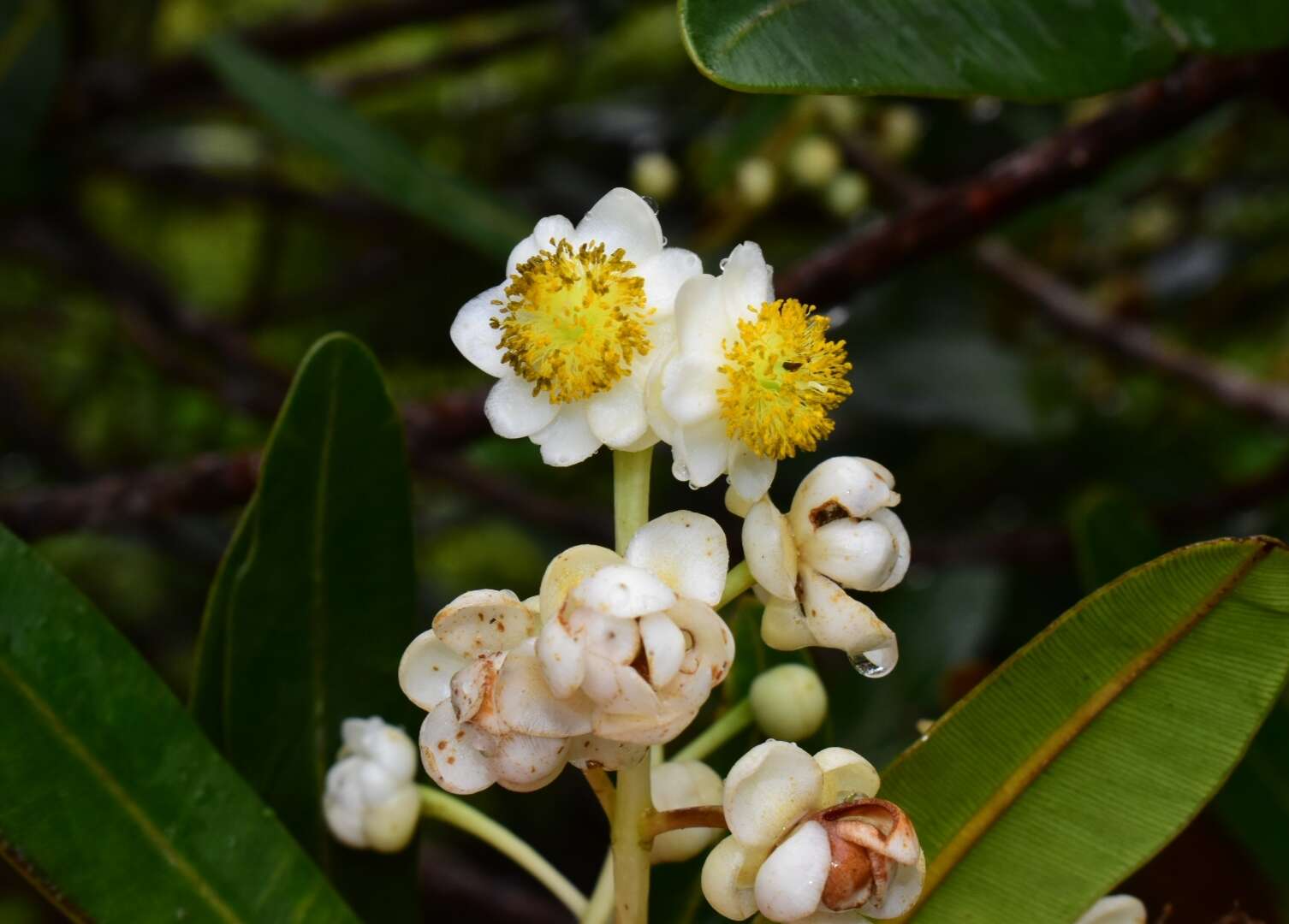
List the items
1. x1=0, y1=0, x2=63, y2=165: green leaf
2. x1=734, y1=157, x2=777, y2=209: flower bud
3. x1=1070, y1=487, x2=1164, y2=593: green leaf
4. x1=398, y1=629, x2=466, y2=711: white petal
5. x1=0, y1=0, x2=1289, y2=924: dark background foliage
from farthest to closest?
x1=0, y1=0, x2=63, y2=165: green leaf → x1=734, y1=157, x2=777, y2=209: flower bud → x1=0, y1=0, x2=1289, y2=924: dark background foliage → x1=1070, y1=487, x2=1164, y2=593: green leaf → x1=398, y1=629, x2=466, y2=711: white petal

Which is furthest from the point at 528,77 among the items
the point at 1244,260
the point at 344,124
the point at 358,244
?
the point at 1244,260

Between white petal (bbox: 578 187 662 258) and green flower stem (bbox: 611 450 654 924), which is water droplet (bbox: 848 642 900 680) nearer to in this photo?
green flower stem (bbox: 611 450 654 924)

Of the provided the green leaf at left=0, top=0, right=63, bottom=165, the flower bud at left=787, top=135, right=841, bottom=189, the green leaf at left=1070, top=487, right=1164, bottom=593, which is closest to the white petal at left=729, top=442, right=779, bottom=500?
the green leaf at left=1070, top=487, right=1164, bottom=593

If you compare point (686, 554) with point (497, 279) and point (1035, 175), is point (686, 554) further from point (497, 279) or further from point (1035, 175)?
point (497, 279)

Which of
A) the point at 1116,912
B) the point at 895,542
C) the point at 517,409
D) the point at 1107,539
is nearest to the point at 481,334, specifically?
the point at 517,409

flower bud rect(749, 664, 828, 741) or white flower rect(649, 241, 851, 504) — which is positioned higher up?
white flower rect(649, 241, 851, 504)

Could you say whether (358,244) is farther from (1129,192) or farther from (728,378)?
(728,378)

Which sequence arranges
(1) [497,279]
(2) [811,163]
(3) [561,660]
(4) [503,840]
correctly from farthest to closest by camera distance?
(1) [497,279] < (2) [811,163] < (4) [503,840] < (3) [561,660]
